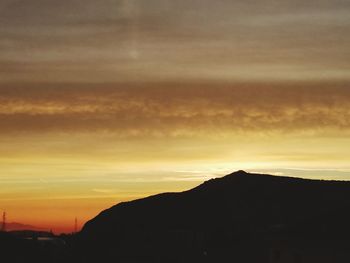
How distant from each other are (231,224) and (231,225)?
1.13 metres

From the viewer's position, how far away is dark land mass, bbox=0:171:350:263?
133ft

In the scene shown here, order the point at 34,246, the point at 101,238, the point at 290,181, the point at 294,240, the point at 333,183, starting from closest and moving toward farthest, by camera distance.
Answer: the point at 294,240
the point at 34,246
the point at 101,238
the point at 333,183
the point at 290,181

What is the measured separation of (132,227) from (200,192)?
11512mm

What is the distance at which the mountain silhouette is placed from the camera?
40709 millimetres

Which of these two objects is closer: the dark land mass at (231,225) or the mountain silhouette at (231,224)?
the dark land mass at (231,225)

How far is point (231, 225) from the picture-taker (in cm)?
6431

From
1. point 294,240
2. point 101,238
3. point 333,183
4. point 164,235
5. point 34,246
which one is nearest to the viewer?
point 294,240

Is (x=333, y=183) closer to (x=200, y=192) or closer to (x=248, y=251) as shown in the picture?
(x=200, y=192)

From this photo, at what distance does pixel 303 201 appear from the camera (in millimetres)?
67250

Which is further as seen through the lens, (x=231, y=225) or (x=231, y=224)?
(x=231, y=224)

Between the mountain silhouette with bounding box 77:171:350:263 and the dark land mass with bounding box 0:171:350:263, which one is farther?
the mountain silhouette with bounding box 77:171:350:263

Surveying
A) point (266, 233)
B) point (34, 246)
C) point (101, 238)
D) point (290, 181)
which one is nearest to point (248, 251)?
point (266, 233)

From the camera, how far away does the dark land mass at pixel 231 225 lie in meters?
40.4

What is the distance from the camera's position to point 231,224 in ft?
215
